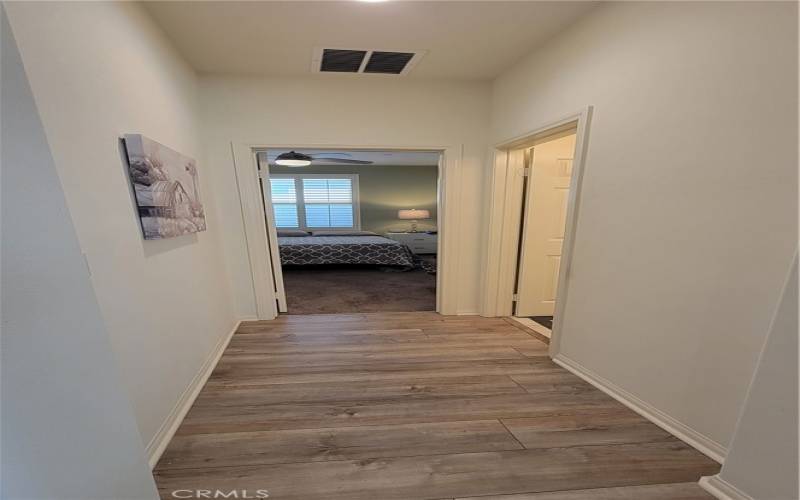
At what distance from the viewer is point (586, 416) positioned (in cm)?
152

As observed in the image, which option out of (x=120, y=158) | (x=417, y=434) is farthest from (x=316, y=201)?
(x=417, y=434)

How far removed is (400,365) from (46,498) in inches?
63.6

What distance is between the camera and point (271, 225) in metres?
2.76

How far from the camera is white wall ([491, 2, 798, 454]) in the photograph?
103 cm

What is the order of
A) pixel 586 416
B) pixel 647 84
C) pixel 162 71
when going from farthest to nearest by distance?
pixel 162 71 < pixel 586 416 < pixel 647 84

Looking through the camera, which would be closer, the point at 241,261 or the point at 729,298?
the point at 729,298

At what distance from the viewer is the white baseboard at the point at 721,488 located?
1034mm

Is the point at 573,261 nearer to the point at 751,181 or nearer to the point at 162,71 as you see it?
the point at 751,181

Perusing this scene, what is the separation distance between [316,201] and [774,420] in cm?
713

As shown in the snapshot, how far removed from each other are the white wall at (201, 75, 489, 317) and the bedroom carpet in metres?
0.97

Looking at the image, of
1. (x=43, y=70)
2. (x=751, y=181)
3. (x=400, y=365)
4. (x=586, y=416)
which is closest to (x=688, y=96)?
(x=751, y=181)

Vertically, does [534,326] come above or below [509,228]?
below

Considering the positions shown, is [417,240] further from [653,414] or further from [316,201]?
[653,414]

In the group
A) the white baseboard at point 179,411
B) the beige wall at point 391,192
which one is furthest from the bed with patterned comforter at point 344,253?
the white baseboard at point 179,411
